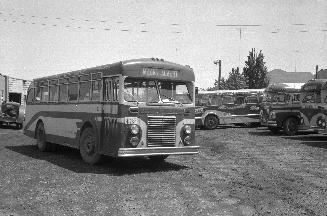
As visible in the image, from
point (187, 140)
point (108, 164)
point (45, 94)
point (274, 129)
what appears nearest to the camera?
point (187, 140)

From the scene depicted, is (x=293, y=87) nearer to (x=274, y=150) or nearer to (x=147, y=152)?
(x=274, y=150)

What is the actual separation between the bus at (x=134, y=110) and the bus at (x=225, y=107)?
1347cm

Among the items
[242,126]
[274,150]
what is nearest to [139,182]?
[274,150]

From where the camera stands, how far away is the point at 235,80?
67125 mm

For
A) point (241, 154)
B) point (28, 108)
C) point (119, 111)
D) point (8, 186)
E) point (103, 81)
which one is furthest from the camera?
point (28, 108)

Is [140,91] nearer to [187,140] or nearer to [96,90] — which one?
[96,90]

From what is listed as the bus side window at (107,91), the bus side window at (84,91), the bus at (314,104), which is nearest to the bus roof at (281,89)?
the bus at (314,104)

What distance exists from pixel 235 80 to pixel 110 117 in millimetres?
58109

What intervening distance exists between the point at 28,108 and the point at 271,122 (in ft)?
40.0

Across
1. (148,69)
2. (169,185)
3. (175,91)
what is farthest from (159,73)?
(169,185)

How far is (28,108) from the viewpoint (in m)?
16.8

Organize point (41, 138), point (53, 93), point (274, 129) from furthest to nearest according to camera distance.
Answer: point (274, 129) → point (41, 138) → point (53, 93)

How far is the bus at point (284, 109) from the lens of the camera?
21.5 meters

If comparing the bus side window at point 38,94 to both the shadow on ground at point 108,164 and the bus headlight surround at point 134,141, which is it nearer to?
the shadow on ground at point 108,164
